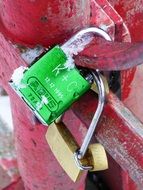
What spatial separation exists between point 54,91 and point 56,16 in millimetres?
110

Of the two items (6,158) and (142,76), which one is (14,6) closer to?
(142,76)

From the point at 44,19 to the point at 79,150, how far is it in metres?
0.20

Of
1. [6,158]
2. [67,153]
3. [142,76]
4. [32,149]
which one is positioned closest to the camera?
[67,153]

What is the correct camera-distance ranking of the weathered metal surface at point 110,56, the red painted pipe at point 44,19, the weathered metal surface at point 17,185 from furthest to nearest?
the weathered metal surface at point 17,185 → the red painted pipe at point 44,19 → the weathered metal surface at point 110,56

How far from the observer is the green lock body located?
0.65 meters

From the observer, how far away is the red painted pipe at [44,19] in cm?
66

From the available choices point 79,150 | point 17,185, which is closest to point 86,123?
point 79,150

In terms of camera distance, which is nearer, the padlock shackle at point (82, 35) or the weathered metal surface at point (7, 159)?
the padlock shackle at point (82, 35)

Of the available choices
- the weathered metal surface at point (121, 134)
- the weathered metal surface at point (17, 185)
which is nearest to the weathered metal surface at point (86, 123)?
the weathered metal surface at point (121, 134)

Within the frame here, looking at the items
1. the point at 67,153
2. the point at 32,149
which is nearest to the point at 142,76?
the point at 32,149

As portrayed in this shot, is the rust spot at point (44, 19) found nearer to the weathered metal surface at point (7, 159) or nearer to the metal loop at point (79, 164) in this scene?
the metal loop at point (79, 164)

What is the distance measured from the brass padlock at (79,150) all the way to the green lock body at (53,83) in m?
0.03

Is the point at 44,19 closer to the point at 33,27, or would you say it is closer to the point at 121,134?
the point at 33,27

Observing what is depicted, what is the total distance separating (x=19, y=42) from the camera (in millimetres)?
723
